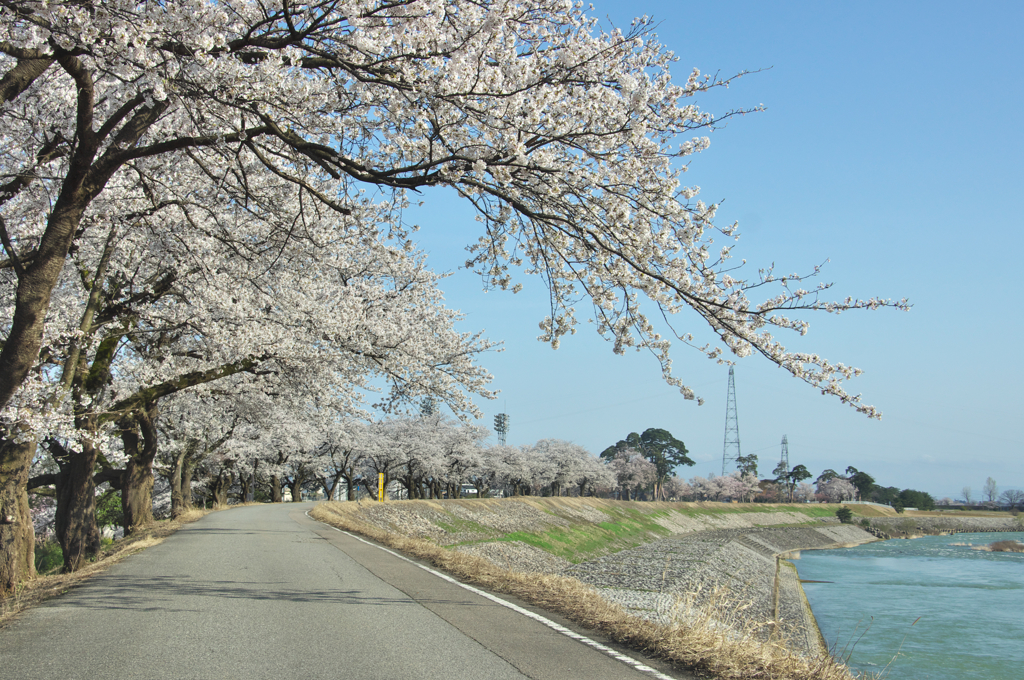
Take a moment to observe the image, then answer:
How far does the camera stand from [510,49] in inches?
246

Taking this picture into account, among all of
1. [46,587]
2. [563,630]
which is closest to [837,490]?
[563,630]

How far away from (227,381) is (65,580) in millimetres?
9339

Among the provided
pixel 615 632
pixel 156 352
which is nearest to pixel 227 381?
pixel 156 352

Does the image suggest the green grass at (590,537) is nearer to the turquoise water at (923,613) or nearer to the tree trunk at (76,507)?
the turquoise water at (923,613)

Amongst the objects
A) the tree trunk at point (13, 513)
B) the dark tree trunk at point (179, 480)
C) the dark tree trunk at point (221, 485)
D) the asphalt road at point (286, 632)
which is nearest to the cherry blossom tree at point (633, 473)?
the dark tree trunk at point (221, 485)

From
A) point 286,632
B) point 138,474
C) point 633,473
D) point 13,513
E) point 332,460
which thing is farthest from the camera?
point 633,473

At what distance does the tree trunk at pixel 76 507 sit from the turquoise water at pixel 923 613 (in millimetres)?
16364

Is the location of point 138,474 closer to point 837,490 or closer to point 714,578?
point 714,578

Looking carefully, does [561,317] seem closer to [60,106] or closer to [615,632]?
[615,632]

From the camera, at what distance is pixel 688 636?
20.0ft

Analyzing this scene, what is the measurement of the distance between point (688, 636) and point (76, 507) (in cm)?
1603

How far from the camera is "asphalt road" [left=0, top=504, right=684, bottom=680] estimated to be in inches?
207

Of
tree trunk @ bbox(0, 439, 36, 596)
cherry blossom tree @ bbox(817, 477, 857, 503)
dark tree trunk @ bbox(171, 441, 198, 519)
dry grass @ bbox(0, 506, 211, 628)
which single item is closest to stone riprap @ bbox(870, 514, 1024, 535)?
cherry blossom tree @ bbox(817, 477, 857, 503)

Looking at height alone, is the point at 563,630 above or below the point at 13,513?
below
